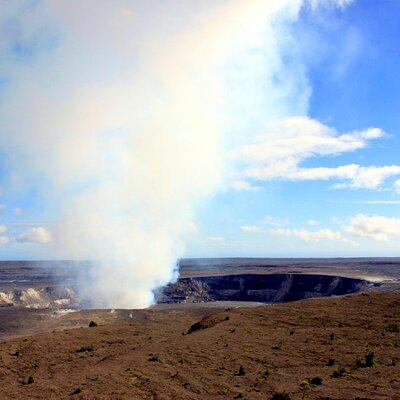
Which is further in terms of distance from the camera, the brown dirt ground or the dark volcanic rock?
the dark volcanic rock

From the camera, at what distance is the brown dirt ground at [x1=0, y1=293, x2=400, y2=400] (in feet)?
79.0

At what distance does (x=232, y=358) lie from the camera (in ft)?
98.4

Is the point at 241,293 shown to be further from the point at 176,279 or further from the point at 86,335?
the point at 86,335

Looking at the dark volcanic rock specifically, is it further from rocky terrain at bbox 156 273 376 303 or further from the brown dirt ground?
rocky terrain at bbox 156 273 376 303

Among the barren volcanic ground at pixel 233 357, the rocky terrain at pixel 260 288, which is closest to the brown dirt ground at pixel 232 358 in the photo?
the barren volcanic ground at pixel 233 357

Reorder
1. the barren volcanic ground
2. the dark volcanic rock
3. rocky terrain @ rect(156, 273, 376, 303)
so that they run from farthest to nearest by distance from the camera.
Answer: rocky terrain @ rect(156, 273, 376, 303) → the dark volcanic rock → the barren volcanic ground

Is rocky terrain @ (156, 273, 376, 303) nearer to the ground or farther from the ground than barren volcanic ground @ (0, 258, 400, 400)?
nearer to the ground

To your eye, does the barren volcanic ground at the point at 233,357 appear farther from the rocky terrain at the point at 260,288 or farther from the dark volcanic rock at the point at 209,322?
the rocky terrain at the point at 260,288

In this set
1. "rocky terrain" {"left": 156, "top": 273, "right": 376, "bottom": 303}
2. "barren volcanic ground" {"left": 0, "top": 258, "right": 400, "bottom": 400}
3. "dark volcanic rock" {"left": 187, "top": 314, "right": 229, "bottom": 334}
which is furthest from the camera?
"rocky terrain" {"left": 156, "top": 273, "right": 376, "bottom": 303}

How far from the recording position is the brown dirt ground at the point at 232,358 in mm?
24094

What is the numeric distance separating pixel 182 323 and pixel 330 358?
2847 centimetres

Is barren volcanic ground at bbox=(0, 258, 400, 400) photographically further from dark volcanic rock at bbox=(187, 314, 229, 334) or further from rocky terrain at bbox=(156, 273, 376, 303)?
Result: rocky terrain at bbox=(156, 273, 376, 303)

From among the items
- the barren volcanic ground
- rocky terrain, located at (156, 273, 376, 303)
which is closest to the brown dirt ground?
the barren volcanic ground

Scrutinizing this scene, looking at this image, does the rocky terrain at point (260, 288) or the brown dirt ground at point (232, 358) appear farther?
the rocky terrain at point (260, 288)
